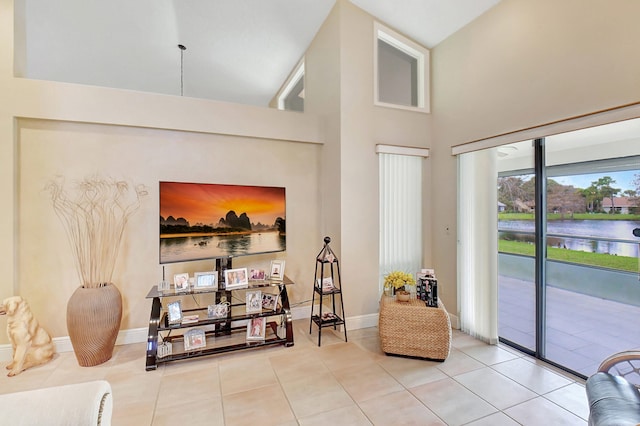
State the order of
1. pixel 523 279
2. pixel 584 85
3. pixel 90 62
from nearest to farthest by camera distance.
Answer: pixel 584 85 < pixel 523 279 < pixel 90 62

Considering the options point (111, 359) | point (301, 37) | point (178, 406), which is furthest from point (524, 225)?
point (111, 359)

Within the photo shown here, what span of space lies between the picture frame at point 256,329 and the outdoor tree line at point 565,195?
9.12 ft

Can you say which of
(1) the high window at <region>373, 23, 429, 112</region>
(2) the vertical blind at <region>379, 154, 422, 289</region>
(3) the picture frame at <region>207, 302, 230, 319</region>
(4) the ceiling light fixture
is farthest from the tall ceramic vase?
(4) the ceiling light fixture

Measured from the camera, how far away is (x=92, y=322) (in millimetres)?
2455

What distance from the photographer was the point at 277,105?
558cm

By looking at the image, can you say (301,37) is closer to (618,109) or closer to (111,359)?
(618,109)

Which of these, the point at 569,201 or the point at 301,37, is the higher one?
the point at 301,37

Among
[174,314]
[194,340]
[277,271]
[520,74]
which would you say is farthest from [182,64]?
[520,74]

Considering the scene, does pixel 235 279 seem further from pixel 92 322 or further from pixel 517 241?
pixel 517 241

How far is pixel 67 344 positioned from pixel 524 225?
459 centimetres

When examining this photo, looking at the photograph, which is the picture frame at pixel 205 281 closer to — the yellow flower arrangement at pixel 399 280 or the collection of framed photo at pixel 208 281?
the collection of framed photo at pixel 208 281

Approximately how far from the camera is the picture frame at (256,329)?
290 centimetres

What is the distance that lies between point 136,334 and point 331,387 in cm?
214

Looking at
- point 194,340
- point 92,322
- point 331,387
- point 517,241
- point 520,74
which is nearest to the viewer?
point 331,387
